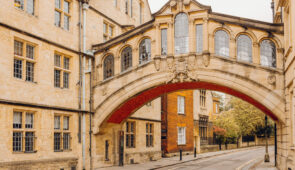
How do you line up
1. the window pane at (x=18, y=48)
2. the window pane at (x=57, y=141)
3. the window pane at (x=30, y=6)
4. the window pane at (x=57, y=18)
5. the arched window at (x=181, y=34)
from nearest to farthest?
the window pane at (x=18, y=48) → the window pane at (x=30, y=6) → the window pane at (x=57, y=141) → the window pane at (x=57, y=18) → the arched window at (x=181, y=34)

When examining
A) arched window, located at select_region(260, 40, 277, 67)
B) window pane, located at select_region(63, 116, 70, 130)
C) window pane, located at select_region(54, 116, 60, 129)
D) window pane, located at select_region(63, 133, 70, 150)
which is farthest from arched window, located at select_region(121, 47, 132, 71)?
arched window, located at select_region(260, 40, 277, 67)

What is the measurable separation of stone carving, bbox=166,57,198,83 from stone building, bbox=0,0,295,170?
2.2 inches

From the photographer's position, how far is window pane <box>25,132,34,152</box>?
1697cm

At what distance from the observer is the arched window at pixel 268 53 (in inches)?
734

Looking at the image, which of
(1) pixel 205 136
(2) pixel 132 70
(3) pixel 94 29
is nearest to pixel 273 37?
(2) pixel 132 70

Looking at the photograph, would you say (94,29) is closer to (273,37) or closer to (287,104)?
(273,37)

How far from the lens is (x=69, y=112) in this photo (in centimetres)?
2005

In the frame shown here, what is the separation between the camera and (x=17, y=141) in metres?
16.4

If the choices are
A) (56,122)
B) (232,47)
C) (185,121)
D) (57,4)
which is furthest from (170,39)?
(185,121)

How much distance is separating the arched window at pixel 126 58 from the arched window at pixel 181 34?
2957mm

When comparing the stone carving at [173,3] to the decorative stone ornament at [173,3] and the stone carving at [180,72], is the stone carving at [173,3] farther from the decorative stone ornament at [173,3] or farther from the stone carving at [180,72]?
the stone carving at [180,72]

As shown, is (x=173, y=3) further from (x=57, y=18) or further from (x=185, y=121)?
(x=185, y=121)

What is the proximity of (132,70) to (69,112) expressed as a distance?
4303 millimetres

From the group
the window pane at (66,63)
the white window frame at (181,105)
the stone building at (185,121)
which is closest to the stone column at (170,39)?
the window pane at (66,63)
